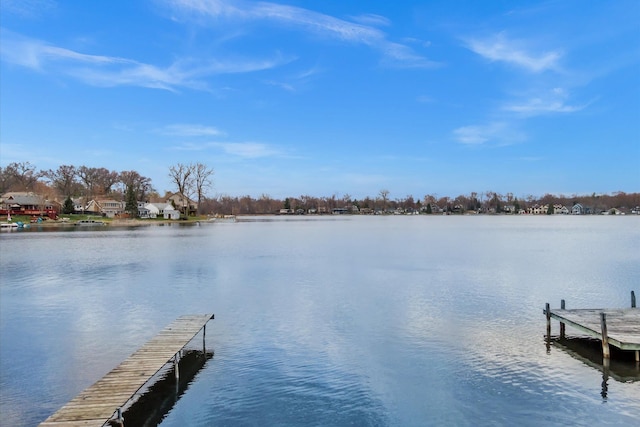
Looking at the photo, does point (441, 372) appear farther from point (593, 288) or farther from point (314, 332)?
point (593, 288)

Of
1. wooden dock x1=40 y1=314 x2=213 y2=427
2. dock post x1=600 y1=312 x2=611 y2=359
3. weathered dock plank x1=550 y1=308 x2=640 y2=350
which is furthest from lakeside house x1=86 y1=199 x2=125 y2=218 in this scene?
dock post x1=600 y1=312 x2=611 y2=359

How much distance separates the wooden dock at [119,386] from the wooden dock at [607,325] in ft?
44.6

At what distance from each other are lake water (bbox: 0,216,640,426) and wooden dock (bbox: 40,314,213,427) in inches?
44.8

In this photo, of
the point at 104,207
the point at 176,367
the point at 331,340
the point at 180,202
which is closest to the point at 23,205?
the point at 104,207

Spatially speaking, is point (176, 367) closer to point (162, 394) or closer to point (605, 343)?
point (162, 394)

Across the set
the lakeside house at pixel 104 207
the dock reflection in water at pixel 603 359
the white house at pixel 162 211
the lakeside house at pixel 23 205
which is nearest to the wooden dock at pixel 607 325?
the dock reflection in water at pixel 603 359

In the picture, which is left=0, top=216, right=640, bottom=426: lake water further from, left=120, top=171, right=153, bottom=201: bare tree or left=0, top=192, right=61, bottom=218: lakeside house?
left=120, top=171, right=153, bottom=201: bare tree

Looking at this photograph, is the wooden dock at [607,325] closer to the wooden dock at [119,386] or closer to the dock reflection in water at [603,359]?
the dock reflection in water at [603,359]

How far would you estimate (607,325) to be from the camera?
53.2 feet

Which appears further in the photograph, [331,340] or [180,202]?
[180,202]

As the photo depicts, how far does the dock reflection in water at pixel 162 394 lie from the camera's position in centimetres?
1087

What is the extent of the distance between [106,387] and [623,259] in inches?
1670

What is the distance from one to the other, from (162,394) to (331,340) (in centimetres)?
645

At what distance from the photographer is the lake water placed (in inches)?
447
